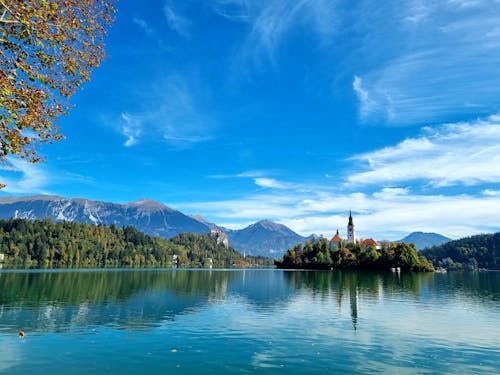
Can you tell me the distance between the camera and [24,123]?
738 inches

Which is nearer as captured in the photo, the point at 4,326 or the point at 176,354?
the point at 176,354

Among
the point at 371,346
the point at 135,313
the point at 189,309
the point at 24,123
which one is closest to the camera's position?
the point at 24,123

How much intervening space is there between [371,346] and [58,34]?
30.5m

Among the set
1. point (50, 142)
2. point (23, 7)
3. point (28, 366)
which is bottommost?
point (28, 366)

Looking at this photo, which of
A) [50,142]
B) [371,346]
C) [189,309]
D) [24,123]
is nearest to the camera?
[24,123]

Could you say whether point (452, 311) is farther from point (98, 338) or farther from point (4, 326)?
point (4, 326)

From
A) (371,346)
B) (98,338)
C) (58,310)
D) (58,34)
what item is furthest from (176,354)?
(58,310)

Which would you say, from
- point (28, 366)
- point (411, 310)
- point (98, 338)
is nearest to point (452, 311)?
point (411, 310)

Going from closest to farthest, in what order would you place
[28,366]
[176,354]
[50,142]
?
1. [50,142]
2. [28,366]
3. [176,354]

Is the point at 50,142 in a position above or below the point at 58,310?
above

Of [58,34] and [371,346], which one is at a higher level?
[58,34]

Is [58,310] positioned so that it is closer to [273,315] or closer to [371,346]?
[273,315]

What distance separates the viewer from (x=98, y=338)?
30.5 meters

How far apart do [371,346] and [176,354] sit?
1541 centimetres
